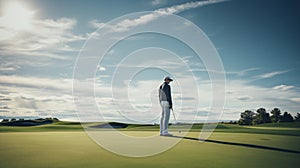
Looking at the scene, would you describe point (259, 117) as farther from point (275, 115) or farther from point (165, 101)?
point (165, 101)

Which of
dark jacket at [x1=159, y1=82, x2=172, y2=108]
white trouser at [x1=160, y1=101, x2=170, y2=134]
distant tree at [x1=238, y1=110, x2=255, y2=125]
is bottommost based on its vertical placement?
white trouser at [x1=160, y1=101, x2=170, y2=134]

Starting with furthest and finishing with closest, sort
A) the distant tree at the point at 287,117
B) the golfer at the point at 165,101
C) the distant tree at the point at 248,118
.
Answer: the distant tree at the point at 248,118
the distant tree at the point at 287,117
the golfer at the point at 165,101

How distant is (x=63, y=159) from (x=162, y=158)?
93.1 inches

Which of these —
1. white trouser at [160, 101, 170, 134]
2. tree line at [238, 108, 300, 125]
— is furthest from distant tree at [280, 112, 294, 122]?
white trouser at [160, 101, 170, 134]

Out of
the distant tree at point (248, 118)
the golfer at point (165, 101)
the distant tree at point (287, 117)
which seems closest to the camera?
the golfer at point (165, 101)

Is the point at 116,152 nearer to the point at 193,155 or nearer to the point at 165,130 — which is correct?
the point at 193,155

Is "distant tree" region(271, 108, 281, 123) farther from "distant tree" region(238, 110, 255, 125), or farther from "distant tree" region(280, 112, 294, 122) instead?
"distant tree" region(238, 110, 255, 125)

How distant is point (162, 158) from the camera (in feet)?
23.5

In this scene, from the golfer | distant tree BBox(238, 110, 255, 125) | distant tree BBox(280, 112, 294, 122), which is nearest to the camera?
the golfer

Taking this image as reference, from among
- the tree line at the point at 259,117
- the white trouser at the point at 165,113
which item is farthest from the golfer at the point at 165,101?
the tree line at the point at 259,117

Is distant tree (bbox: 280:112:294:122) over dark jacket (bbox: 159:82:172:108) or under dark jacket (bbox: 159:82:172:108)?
over

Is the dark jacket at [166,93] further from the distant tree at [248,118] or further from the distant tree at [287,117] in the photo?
the distant tree at [287,117]

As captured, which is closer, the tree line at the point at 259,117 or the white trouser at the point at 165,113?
the white trouser at the point at 165,113

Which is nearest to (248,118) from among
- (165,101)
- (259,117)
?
(259,117)
